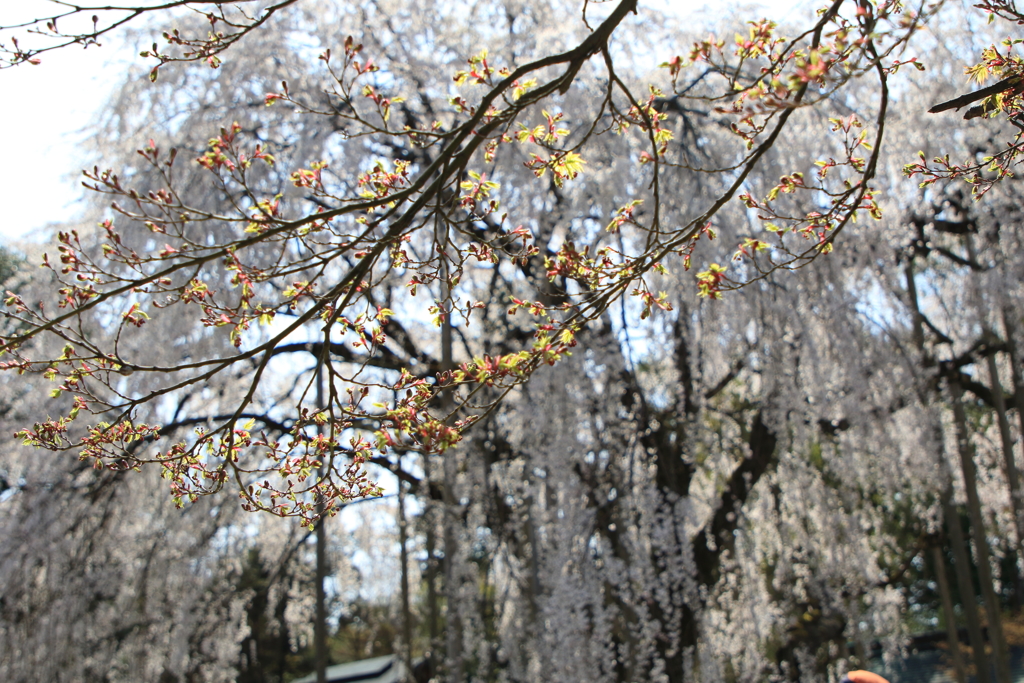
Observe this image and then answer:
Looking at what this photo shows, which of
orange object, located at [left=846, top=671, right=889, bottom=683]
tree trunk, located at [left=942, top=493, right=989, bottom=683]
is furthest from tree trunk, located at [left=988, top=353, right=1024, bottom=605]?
orange object, located at [left=846, top=671, right=889, bottom=683]

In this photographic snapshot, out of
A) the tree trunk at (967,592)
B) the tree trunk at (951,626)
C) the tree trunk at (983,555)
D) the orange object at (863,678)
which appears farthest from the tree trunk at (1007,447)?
the orange object at (863,678)

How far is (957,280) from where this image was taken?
27.2ft

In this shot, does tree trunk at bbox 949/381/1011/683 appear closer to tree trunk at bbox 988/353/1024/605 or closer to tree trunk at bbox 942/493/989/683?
tree trunk at bbox 942/493/989/683

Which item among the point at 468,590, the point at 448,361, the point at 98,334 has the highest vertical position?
the point at 98,334

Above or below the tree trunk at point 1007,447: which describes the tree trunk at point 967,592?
below

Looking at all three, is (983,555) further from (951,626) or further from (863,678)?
(863,678)

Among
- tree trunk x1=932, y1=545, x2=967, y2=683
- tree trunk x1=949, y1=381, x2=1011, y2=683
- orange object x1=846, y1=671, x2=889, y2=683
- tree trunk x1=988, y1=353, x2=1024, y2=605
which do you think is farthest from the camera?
tree trunk x1=932, y1=545, x2=967, y2=683

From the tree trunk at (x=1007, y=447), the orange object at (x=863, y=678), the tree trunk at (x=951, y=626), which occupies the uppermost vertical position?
the tree trunk at (x=1007, y=447)

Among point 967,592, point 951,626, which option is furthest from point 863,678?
point 951,626

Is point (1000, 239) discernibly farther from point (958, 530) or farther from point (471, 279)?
point (471, 279)

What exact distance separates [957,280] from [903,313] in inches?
88.2

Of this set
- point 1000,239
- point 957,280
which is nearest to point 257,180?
point 1000,239

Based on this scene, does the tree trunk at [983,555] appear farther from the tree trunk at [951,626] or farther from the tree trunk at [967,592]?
the tree trunk at [951,626]

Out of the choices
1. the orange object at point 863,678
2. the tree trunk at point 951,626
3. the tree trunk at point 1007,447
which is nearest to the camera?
the orange object at point 863,678
